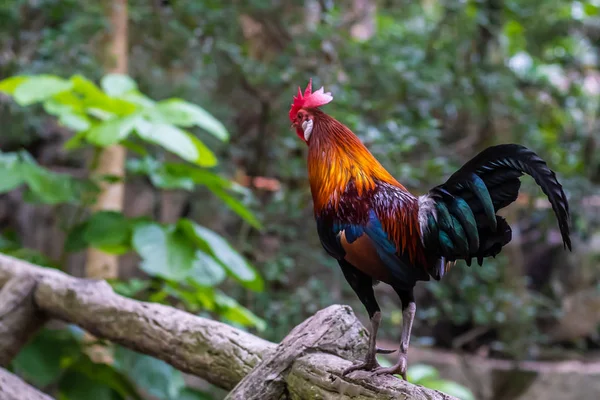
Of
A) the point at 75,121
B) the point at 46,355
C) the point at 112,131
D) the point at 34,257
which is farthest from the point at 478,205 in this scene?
the point at 34,257

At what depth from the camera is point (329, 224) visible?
1.01 m

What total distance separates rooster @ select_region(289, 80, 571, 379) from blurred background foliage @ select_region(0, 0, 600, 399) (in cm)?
86

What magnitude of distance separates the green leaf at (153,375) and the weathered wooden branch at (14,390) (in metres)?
0.56

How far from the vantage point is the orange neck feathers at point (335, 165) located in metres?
1.02

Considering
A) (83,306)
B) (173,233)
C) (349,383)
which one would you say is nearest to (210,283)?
(173,233)

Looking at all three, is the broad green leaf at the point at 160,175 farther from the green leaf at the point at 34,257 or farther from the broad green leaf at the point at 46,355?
the broad green leaf at the point at 46,355

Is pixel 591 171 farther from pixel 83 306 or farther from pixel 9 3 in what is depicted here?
pixel 9 3

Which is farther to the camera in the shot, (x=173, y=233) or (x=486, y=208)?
(x=173, y=233)

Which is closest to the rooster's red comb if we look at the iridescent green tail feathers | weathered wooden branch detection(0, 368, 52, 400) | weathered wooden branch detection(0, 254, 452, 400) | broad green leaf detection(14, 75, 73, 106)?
the iridescent green tail feathers

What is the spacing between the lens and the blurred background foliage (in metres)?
1.99

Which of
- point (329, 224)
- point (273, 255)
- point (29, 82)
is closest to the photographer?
point (329, 224)

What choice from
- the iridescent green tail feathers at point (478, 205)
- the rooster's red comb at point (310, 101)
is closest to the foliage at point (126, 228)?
the rooster's red comb at point (310, 101)

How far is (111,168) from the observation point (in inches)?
88.8

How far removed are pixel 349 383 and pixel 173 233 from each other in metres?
1.03
